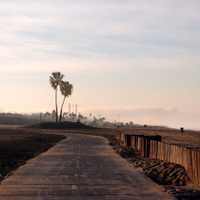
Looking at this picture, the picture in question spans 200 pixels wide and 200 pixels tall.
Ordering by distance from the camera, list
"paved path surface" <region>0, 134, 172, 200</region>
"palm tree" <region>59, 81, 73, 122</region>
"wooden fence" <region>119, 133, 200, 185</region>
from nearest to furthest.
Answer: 1. "paved path surface" <region>0, 134, 172, 200</region>
2. "wooden fence" <region>119, 133, 200, 185</region>
3. "palm tree" <region>59, 81, 73, 122</region>

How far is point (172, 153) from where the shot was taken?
126 ft

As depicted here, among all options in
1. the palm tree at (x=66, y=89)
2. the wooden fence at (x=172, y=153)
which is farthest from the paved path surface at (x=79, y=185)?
the palm tree at (x=66, y=89)

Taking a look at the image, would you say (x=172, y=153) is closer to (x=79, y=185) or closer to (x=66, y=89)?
(x=79, y=185)

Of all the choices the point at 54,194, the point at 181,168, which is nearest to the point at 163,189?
the point at 54,194

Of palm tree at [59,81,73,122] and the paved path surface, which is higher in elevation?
palm tree at [59,81,73,122]

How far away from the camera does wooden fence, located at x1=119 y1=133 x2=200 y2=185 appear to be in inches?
1107

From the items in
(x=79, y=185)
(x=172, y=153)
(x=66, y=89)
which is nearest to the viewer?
(x=79, y=185)

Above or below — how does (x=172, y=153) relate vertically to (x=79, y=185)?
above

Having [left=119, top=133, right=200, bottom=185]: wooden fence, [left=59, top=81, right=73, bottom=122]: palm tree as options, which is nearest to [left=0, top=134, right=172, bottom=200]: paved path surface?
[left=119, top=133, right=200, bottom=185]: wooden fence

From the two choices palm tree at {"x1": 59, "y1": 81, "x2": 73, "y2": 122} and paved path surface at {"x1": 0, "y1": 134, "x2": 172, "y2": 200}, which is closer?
paved path surface at {"x1": 0, "y1": 134, "x2": 172, "y2": 200}

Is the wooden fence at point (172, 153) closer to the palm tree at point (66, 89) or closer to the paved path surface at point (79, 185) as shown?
the paved path surface at point (79, 185)

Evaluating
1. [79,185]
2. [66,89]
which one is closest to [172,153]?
[79,185]

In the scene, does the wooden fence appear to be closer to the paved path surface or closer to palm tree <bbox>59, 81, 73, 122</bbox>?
the paved path surface

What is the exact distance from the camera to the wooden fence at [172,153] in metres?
28.1
